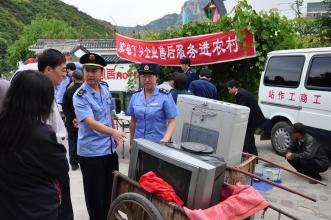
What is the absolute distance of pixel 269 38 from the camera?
6.95 m

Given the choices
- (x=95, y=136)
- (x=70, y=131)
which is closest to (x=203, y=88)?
(x=70, y=131)

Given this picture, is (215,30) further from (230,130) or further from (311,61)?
(230,130)

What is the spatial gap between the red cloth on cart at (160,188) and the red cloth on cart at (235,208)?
223 millimetres

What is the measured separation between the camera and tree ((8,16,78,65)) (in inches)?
1023

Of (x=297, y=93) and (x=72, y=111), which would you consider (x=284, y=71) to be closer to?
(x=297, y=93)

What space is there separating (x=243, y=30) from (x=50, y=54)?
4710 mm

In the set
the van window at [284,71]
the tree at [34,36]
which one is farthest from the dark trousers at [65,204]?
the tree at [34,36]

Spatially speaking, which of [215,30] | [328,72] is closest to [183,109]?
[328,72]

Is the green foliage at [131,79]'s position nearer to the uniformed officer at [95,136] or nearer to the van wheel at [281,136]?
the van wheel at [281,136]

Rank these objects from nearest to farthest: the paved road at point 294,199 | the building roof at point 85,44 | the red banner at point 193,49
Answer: the paved road at point 294,199, the red banner at point 193,49, the building roof at point 85,44

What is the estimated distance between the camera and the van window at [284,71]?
20.6 feet

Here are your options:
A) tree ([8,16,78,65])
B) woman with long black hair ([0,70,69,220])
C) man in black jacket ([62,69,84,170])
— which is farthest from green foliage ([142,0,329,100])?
→ tree ([8,16,78,65])

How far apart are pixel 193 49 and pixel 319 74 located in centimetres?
267

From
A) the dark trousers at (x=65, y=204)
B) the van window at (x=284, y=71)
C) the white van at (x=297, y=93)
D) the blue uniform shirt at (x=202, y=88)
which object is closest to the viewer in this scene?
the dark trousers at (x=65, y=204)
